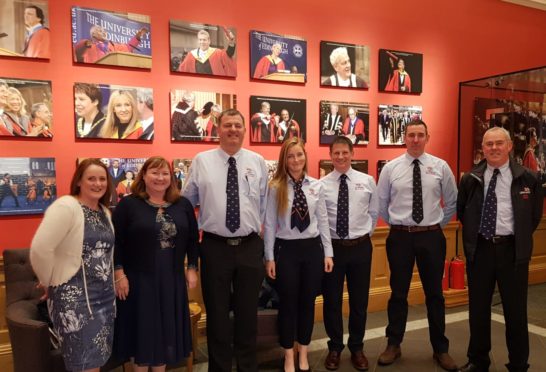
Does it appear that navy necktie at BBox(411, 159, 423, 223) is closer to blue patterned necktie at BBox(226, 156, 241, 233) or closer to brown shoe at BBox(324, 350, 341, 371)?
brown shoe at BBox(324, 350, 341, 371)

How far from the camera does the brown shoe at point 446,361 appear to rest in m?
3.11

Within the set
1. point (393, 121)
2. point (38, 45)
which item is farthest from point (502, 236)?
point (38, 45)

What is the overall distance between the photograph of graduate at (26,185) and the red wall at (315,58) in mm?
65

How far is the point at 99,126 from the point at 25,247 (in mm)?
1031

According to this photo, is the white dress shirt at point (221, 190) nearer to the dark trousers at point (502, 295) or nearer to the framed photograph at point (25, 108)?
the framed photograph at point (25, 108)

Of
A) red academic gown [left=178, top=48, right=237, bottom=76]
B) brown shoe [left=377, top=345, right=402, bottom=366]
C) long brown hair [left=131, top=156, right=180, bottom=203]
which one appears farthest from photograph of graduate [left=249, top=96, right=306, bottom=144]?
brown shoe [left=377, top=345, right=402, bottom=366]

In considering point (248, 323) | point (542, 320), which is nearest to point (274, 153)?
point (248, 323)

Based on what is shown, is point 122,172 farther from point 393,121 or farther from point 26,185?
point 393,121

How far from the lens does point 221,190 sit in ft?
8.71

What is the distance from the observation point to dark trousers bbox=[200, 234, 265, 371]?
2.60 metres

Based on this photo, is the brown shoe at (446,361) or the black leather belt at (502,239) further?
the brown shoe at (446,361)

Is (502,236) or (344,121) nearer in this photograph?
(502,236)

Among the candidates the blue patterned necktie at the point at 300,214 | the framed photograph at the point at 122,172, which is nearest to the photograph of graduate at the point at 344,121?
the blue patterned necktie at the point at 300,214

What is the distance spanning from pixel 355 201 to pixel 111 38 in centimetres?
222
